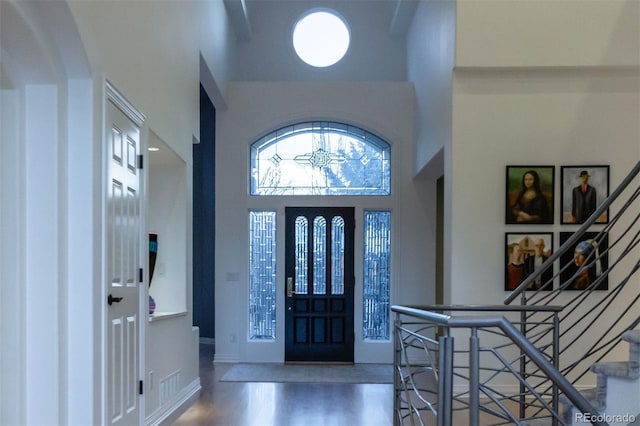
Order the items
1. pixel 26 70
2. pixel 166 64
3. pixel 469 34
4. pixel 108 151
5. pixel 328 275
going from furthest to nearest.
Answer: pixel 328 275 < pixel 469 34 < pixel 166 64 < pixel 108 151 < pixel 26 70

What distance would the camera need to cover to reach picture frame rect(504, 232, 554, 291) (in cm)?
522

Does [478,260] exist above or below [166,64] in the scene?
below

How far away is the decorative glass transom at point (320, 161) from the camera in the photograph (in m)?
7.76

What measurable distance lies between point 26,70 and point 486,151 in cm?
403

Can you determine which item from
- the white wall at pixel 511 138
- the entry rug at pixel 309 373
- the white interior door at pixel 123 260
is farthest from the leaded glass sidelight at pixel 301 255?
the white interior door at pixel 123 260

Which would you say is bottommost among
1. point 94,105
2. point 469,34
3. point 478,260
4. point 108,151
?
point 478,260

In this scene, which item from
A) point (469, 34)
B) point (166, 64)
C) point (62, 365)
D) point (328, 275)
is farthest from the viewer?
point (328, 275)

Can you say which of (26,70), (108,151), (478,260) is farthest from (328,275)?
(26,70)

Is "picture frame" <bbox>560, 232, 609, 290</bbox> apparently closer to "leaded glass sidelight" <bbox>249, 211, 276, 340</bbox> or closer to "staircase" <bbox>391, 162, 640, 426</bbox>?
"staircase" <bbox>391, 162, 640, 426</bbox>

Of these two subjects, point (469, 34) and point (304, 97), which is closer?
point (469, 34)

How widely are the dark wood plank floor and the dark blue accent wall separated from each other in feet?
9.65

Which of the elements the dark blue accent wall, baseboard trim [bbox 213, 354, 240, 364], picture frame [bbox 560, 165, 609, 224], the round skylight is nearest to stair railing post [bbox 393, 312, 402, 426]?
picture frame [bbox 560, 165, 609, 224]

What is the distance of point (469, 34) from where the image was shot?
5082mm

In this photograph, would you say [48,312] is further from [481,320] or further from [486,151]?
[486,151]
